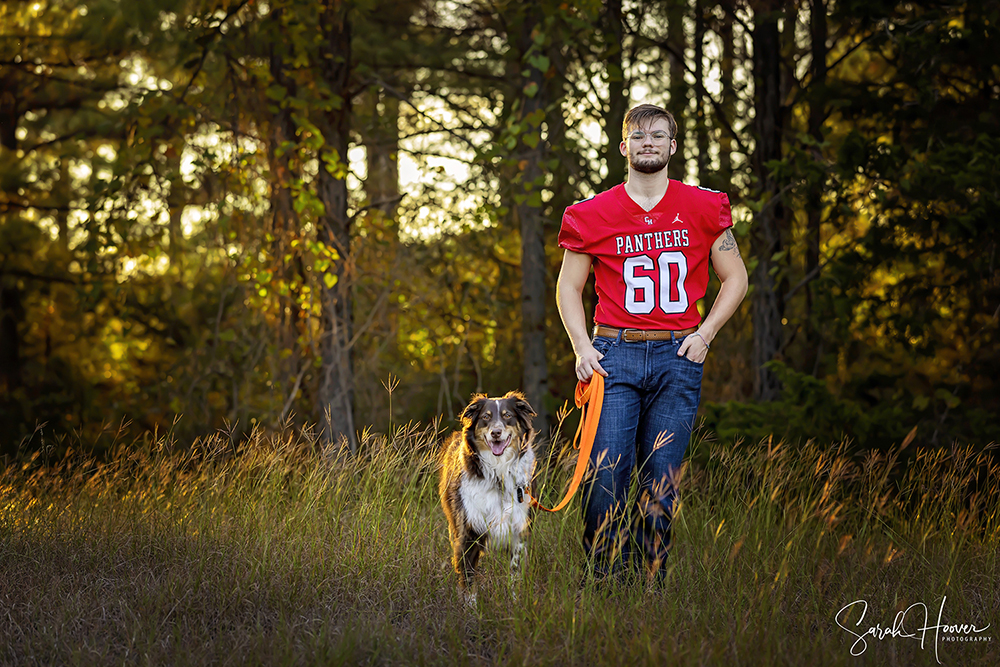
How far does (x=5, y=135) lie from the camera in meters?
13.5

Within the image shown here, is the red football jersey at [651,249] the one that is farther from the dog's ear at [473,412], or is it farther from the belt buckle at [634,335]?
the dog's ear at [473,412]

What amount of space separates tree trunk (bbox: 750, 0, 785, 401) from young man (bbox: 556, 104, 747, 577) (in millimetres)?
4817

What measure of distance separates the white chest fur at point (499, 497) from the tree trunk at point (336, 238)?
352 centimetres

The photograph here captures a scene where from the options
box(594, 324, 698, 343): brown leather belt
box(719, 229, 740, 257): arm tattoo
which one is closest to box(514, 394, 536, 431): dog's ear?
box(594, 324, 698, 343): brown leather belt

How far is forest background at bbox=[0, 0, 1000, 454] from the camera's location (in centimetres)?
696

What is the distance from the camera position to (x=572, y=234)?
12.6ft

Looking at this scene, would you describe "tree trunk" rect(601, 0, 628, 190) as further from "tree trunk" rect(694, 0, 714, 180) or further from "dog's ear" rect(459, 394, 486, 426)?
"dog's ear" rect(459, 394, 486, 426)

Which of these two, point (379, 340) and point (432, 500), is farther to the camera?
point (379, 340)

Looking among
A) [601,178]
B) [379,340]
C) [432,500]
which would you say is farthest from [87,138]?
[432,500]

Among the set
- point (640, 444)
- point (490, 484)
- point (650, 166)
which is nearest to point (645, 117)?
point (650, 166)

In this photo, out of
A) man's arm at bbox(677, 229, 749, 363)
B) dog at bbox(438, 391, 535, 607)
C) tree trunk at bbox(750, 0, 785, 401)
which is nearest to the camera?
man's arm at bbox(677, 229, 749, 363)

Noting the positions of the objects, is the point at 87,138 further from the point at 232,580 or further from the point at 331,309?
the point at 232,580

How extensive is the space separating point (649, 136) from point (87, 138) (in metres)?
11.9

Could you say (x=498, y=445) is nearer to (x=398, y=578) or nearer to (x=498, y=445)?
(x=498, y=445)
